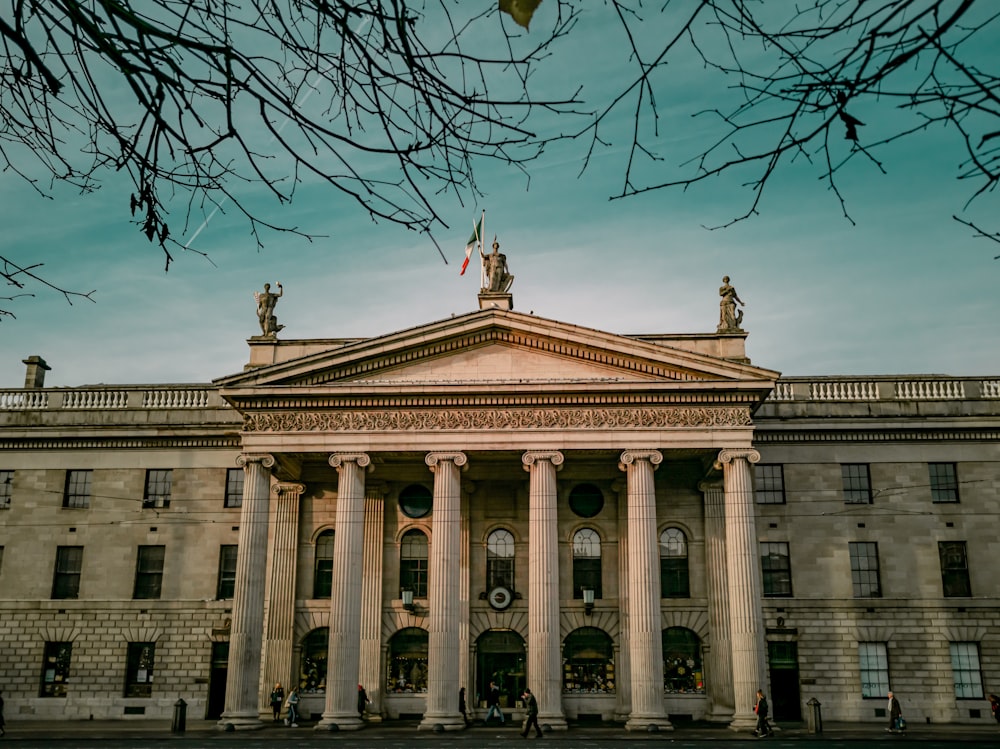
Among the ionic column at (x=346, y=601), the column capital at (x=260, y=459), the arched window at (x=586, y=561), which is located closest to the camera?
the ionic column at (x=346, y=601)

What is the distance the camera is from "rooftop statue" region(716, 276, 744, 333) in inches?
1608

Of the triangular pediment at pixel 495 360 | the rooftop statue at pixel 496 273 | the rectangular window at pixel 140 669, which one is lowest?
the rectangular window at pixel 140 669

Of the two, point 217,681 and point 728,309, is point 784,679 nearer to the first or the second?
point 728,309

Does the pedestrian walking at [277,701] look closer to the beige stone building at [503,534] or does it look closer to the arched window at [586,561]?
the beige stone building at [503,534]

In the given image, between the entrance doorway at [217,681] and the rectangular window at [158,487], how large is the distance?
21.8ft

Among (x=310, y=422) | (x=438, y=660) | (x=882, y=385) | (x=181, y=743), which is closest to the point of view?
(x=181, y=743)

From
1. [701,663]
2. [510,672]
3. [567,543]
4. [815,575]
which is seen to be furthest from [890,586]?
[510,672]

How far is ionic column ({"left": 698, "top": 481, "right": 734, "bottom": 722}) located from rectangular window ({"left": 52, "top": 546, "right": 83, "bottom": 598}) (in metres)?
26.5

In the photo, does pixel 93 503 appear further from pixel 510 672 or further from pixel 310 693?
pixel 510 672

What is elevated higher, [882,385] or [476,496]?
[882,385]

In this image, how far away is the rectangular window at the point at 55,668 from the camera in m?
41.7

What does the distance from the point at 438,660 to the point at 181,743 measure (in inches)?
349

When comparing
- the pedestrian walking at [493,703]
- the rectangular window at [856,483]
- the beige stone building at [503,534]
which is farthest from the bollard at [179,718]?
the rectangular window at [856,483]

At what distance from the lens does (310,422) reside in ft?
124
